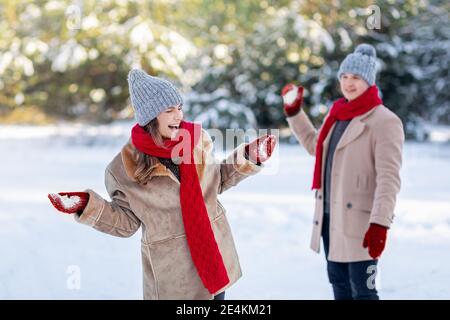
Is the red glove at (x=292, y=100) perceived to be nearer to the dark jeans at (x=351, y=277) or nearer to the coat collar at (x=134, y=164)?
the dark jeans at (x=351, y=277)

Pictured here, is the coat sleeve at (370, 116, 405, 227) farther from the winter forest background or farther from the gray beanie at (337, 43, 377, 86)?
the winter forest background

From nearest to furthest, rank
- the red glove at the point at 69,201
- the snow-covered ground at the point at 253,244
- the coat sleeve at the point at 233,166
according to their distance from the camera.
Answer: the red glove at the point at 69,201
the coat sleeve at the point at 233,166
the snow-covered ground at the point at 253,244

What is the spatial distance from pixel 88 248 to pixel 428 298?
295 cm

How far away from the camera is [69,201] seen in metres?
2.02

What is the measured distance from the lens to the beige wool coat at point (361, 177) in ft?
8.34

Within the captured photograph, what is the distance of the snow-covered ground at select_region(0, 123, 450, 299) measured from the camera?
3.88 metres

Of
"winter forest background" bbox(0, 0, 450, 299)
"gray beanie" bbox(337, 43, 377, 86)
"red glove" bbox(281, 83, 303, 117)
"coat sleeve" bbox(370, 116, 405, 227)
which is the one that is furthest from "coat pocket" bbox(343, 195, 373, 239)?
"winter forest background" bbox(0, 0, 450, 299)

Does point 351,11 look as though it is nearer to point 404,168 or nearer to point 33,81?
point 404,168

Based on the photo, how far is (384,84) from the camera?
11.6 metres

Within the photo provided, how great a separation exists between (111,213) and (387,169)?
133 cm

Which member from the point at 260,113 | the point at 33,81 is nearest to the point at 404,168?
the point at 260,113

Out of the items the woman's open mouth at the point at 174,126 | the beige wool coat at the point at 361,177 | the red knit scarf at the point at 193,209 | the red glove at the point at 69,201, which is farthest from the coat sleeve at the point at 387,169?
the red glove at the point at 69,201

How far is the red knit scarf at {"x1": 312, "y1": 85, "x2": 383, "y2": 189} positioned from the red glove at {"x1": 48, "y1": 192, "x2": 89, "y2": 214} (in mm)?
1354

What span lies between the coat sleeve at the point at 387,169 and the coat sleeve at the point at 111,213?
115cm
